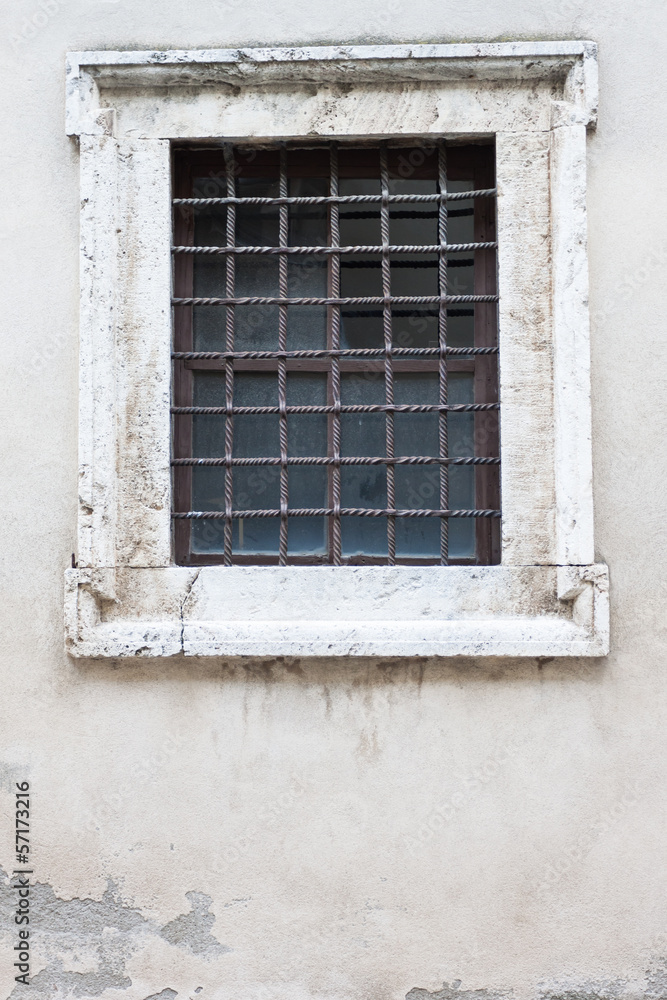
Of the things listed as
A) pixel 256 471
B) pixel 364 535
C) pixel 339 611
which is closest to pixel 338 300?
pixel 256 471

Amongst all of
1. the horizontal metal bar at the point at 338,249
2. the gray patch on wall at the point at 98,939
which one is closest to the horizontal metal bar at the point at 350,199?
the horizontal metal bar at the point at 338,249

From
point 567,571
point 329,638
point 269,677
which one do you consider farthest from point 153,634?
point 567,571

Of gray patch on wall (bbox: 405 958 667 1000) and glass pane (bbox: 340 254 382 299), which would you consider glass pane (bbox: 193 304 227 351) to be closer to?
glass pane (bbox: 340 254 382 299)

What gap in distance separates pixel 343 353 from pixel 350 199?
49 centimetres

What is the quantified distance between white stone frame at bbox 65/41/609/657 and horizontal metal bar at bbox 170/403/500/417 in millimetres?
87

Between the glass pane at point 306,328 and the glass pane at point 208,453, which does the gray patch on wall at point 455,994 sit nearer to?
the glass pane at point 208,453

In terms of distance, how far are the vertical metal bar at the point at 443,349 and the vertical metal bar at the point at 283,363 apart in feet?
1.63

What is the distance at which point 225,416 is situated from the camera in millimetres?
2531

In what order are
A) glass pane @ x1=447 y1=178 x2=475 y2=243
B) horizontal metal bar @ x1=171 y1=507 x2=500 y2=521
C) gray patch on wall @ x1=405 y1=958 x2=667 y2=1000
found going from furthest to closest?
1. glass pane @ x1=447 y1=178 x2=475 y2=243
2. horizontal metal bar @ x1=171 y1=507 x2=500 y2=521
3. gray patch on wall @ x1=405 y1=958 x2=667 y2=1000

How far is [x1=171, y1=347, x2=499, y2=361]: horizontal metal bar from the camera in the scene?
2461mm

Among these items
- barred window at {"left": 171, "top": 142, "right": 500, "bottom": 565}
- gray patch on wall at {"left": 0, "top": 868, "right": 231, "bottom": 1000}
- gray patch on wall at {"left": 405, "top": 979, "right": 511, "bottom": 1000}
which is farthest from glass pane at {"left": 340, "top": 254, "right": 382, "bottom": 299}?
gray patch on wall at {"left": 405, "top": 979, "right": 511, "bottom": 1000}

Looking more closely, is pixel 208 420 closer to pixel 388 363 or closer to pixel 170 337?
pixel 170 337

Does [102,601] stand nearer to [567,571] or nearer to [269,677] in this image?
[269,677]

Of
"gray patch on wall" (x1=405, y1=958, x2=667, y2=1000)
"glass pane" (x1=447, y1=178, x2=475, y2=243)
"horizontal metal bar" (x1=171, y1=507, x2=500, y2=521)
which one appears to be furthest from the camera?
"glass pane" (x1=447, y1=178, x2=475, y2=243)
